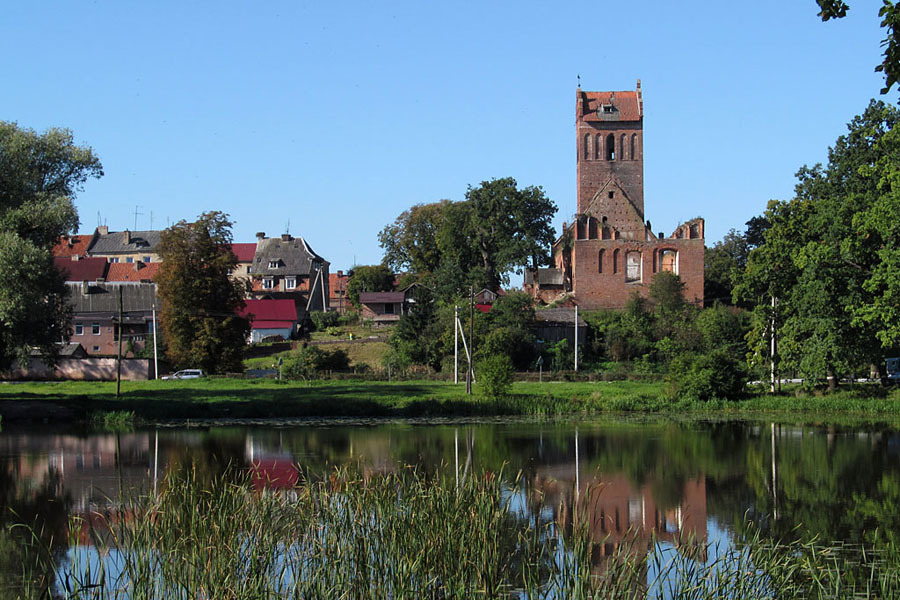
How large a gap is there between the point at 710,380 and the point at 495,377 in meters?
8.90

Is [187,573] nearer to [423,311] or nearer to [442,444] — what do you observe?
[442,444]

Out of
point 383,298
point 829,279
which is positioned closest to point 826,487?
point 829,279

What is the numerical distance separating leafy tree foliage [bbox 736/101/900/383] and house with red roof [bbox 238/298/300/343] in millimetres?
46160

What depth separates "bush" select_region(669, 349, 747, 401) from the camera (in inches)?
1666

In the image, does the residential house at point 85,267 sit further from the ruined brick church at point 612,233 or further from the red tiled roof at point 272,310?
the ruined brick church at point 612,233

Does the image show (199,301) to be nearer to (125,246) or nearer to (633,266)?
(633,266)

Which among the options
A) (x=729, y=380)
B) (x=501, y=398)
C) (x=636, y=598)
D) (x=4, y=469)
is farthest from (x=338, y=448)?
(x=729, y=380)

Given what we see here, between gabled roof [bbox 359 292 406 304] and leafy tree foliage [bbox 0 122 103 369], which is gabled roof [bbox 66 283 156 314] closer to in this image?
gabled roof [bbox 359 292 406 304]

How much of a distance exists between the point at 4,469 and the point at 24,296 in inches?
457

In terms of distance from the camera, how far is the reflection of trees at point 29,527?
13.0 m

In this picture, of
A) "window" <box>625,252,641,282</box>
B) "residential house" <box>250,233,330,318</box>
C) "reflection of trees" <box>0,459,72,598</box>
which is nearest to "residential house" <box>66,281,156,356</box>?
"residential house" <box>250,233,330,318</box>

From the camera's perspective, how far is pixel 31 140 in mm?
37344

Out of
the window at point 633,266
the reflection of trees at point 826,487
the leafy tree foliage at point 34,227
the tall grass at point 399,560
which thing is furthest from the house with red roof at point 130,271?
the tall grass at point 399,560

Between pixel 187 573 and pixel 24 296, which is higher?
pixel 24 296
